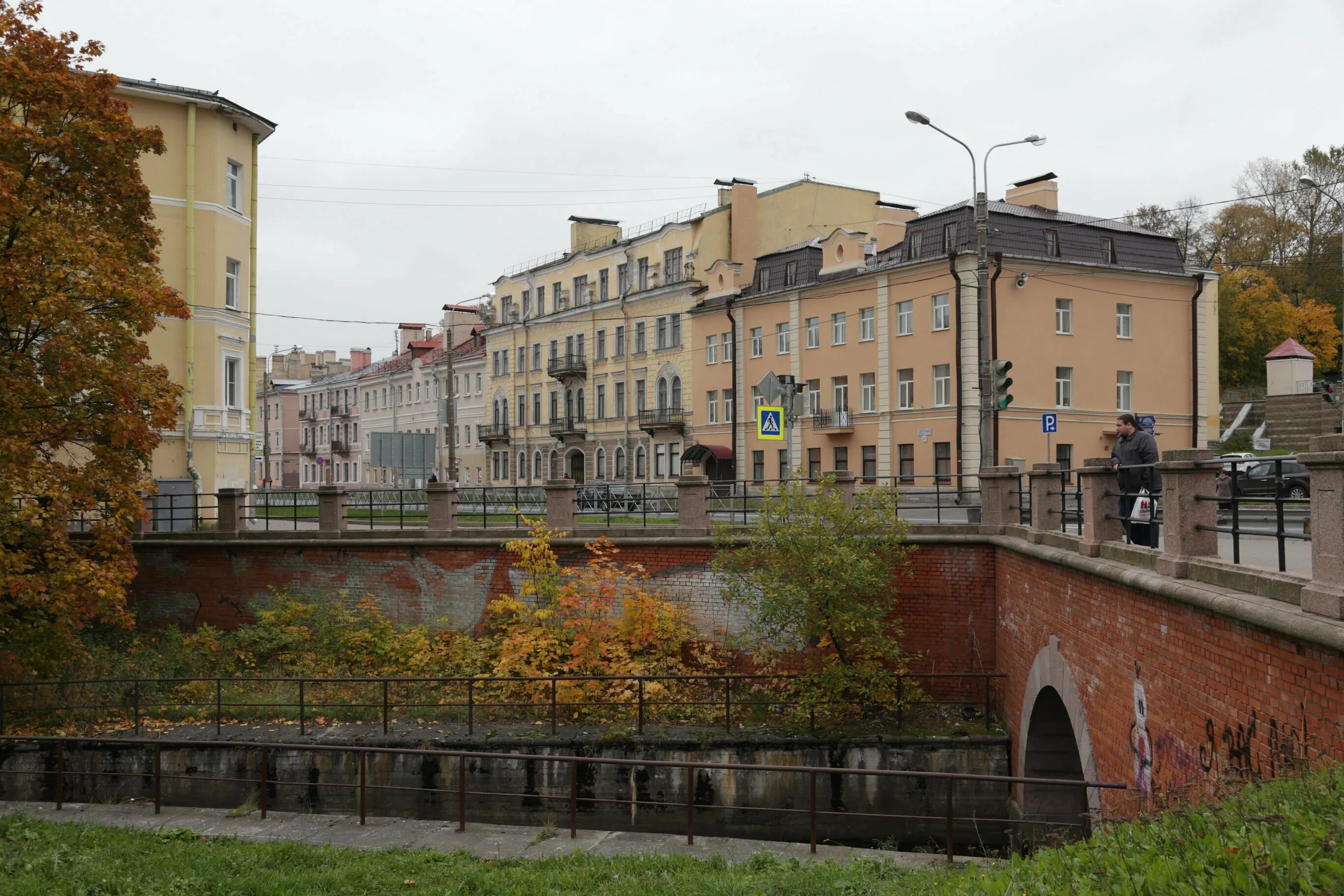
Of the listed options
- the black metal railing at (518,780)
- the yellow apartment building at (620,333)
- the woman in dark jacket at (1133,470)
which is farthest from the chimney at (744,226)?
the woman in dark jacket at (1133,470)

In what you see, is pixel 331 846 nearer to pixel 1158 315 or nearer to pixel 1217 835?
pixel 1217 835

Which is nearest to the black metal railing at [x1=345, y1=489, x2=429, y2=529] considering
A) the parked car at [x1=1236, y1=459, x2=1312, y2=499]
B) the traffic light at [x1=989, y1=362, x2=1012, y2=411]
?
the traffic light at [x1=989, y1=362, x2=1012, y2=411]

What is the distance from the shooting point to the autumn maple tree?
1582cm

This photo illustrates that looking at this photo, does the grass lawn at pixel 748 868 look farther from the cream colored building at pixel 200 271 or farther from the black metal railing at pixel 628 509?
the cream colored building at pixel 200 271

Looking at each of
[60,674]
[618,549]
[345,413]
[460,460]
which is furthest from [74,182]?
[345,413]

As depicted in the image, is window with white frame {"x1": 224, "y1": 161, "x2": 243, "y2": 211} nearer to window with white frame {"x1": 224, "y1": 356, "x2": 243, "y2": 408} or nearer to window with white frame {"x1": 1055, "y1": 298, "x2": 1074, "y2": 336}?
window with white frame {"x1": 224, "y1": 356, "x2": 243, "y2": 408}

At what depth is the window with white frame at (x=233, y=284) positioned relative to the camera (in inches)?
1153

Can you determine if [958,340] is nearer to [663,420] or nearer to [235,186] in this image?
Answer: [663,420]

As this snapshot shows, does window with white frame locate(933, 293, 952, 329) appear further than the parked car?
Yes

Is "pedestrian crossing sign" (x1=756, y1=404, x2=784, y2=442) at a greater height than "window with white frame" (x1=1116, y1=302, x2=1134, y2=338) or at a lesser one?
lesser

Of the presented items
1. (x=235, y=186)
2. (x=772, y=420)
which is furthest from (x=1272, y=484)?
(x=235, y=186)

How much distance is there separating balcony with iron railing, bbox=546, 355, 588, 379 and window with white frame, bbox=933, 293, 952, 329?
2231 centimetres

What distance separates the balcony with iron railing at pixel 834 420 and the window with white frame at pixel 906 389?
7.45 feet

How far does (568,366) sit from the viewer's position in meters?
56.3
